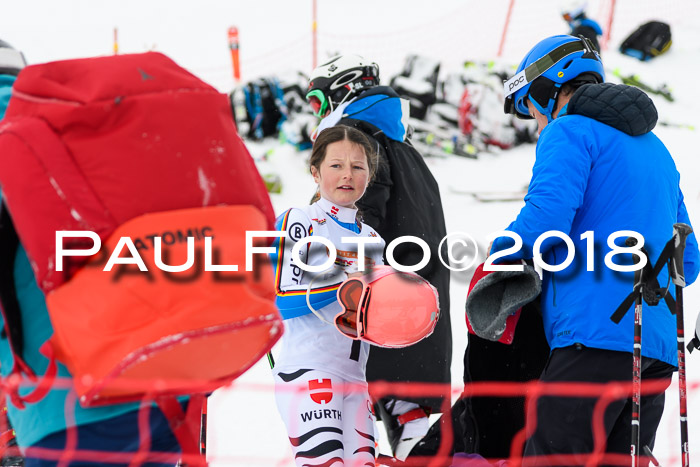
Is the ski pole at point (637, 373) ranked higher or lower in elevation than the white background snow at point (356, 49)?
higher

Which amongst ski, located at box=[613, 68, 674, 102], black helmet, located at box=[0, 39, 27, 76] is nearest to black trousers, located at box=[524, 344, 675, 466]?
black helmet, located at box=[0, 39, 27, 76]

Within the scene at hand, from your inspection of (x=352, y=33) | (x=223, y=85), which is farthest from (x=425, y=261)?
(x=352, y=33)

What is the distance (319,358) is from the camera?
10.4 feet

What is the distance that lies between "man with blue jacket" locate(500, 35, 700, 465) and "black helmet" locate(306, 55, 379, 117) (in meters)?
1.84

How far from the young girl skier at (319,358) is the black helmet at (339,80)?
4.48ft

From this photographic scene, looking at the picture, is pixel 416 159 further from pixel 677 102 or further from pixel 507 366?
pixel 677 102

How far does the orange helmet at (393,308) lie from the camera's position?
2.78m

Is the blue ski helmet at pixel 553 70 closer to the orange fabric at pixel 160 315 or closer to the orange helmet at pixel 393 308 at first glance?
the orange helmet at pixel 393 308

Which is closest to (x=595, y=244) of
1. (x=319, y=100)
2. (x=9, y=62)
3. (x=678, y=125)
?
(x=9, y=62)

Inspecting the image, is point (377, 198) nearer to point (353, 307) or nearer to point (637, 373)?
point (353, 307)

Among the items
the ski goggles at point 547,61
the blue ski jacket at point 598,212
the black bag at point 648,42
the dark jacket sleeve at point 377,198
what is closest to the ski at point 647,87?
the black bag at point 648,42

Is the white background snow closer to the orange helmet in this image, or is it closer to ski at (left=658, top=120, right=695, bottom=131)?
ski at (left=658, top=120, right=695, bottom=131)

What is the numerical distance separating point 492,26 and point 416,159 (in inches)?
546

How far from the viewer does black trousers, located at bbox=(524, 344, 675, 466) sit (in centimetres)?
272
